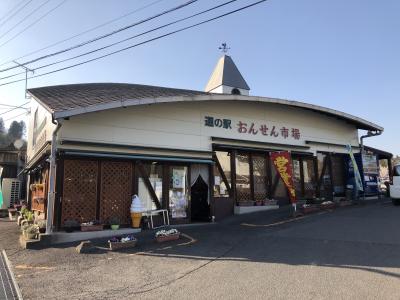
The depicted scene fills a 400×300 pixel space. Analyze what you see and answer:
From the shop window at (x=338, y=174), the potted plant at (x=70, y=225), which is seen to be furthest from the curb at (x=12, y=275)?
the shop window at (x=338, y=174)

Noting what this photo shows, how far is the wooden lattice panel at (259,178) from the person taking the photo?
15.6 metres

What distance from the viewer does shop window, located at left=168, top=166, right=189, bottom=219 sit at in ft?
43.4

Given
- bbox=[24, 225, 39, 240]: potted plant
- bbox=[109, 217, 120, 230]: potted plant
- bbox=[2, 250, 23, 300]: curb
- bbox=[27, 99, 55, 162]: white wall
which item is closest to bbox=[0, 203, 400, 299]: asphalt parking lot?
bbox=[2, 250, 23, 300]: curb

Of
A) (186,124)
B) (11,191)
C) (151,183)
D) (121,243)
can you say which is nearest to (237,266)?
(121,243)

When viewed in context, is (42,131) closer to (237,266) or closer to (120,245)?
(120,245)

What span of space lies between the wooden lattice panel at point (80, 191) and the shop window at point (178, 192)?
9.20 ft

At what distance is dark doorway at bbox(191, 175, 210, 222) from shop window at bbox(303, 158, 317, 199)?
5.53 m

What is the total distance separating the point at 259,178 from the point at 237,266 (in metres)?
8.78

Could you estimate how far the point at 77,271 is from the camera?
24.5 feet

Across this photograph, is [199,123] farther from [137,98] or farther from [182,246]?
[182,246]

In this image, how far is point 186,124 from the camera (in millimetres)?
13852

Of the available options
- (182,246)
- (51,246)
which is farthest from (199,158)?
(51,246)

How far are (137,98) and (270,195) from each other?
24.0 ft

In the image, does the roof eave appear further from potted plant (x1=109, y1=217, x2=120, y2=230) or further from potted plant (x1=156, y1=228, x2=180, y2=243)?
potted plant (x1=156, y1=228, x2=180, y2=243)
